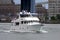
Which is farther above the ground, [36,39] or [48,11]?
[36,39]

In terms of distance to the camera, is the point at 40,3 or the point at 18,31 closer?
the point at 18,31

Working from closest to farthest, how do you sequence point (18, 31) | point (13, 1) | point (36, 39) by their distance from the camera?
point (36, 39) → point (18, 31) → point (13, 1)

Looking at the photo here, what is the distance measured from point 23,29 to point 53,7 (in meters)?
18.4

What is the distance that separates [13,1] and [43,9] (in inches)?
126

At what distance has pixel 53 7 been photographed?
26531mm

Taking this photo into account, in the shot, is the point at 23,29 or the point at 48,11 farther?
the point at 48,11

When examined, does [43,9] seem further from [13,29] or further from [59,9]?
[13,29]

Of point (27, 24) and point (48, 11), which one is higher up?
point (27, 24)

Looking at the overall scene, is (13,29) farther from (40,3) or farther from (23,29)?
(40,3)

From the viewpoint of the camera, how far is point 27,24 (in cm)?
845

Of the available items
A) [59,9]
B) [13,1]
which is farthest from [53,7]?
[13,1]

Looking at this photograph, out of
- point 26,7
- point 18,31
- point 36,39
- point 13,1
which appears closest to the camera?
point 36,39

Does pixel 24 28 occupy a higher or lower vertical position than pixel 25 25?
lower

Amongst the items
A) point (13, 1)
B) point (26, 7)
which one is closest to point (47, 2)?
point (13, 1)
